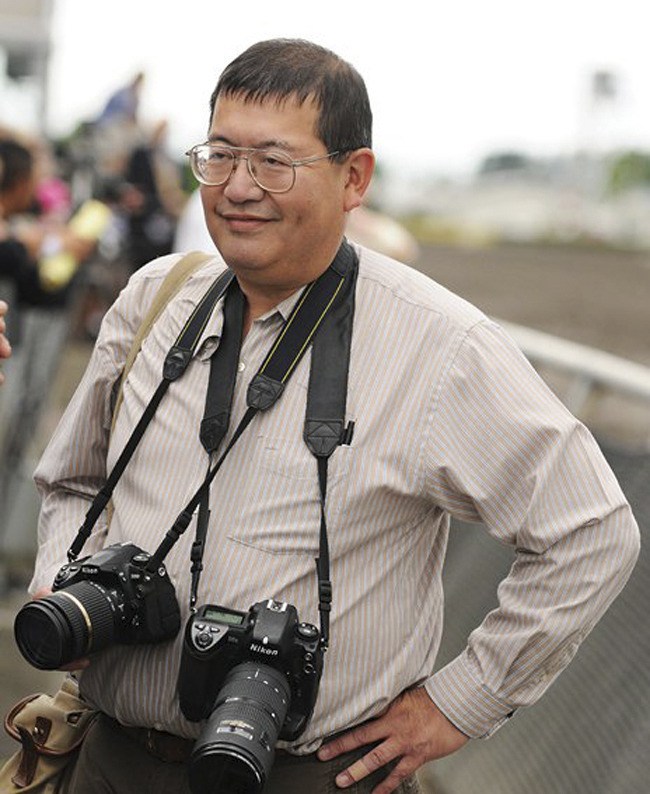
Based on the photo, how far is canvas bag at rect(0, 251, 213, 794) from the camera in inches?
114

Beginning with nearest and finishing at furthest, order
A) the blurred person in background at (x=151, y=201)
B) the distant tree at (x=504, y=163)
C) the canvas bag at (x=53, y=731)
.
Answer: the canvas bag at (x=53, y=731) → the blurred person in background at (x=151, y=201) → the distant tree at (x=504, y=163)

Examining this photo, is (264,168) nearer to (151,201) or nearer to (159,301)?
(159,301)

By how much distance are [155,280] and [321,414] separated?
57cm

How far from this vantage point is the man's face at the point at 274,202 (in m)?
2.65

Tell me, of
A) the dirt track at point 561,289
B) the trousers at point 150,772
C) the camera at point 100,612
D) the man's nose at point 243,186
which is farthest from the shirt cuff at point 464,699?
the dirt track at point 561,289

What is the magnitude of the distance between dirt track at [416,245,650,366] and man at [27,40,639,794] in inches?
529

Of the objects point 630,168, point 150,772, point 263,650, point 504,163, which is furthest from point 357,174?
point 630,168

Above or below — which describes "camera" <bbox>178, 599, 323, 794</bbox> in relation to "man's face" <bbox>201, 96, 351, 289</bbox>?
below

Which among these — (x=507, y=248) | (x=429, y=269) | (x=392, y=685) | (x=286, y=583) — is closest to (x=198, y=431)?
(x=286, y=583)

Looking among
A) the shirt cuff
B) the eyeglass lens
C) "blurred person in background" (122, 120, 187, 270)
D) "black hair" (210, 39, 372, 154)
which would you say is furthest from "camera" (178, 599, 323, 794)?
"blurred person in background" (122, 120, 187, 270)

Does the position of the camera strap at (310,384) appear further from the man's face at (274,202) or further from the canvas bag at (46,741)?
the canvas bag at (46,741)

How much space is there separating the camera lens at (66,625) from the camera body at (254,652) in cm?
17

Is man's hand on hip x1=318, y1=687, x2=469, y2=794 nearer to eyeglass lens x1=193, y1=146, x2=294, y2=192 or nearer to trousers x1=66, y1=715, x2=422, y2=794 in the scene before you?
trousers x1=66, y1=715, x2=422, y2=794

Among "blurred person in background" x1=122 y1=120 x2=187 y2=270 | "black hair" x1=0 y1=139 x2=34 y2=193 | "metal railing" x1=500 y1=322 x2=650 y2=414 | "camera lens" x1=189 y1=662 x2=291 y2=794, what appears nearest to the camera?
"camera lens" x1=189 y1=662 x2=291 y2=794
